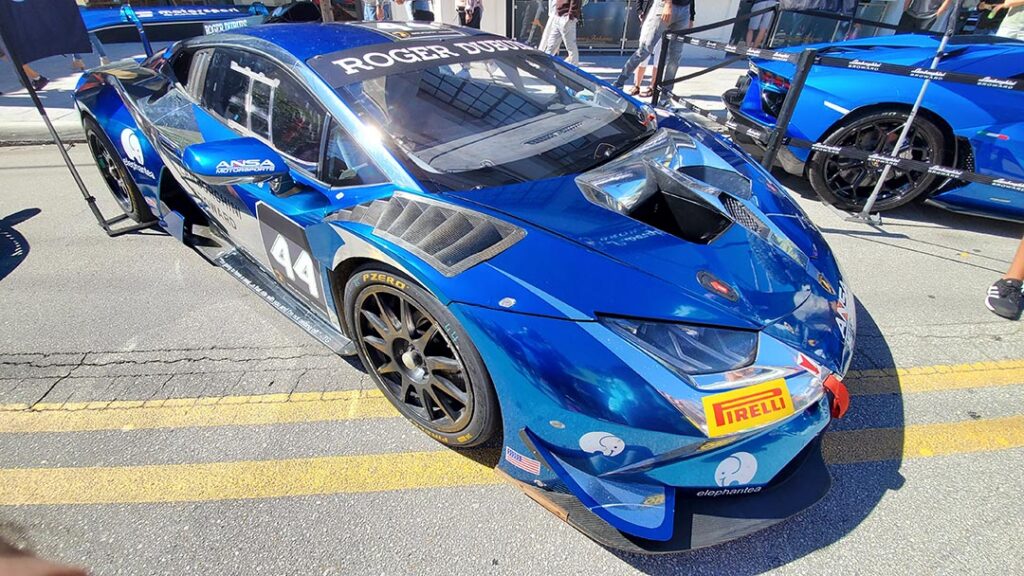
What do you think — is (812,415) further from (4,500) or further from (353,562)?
(4,500)

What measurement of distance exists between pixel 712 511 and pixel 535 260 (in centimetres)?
91

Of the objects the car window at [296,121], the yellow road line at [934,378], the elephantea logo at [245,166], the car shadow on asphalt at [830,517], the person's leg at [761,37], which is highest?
the person's leg at [761,37]

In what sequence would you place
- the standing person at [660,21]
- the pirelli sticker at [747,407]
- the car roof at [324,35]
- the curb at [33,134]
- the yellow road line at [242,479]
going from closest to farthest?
the pirelli sticker at [747,407], the yellow road line at [242,479], the car roof at [324,35], the curb at [33,134], the standing person at [660,21]

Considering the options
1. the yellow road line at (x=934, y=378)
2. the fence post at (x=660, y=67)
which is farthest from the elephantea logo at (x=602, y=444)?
the fence post at (x=660, y=67)

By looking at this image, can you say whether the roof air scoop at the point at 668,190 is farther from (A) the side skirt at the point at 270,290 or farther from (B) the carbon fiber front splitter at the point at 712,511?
(A) the side skirt at the point at 270,290

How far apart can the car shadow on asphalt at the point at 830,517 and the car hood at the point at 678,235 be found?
2.24 feet

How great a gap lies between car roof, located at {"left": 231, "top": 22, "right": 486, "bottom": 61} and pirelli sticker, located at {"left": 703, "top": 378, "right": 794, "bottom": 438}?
6.90 ft

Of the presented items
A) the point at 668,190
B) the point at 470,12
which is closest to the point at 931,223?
the point at 668,190

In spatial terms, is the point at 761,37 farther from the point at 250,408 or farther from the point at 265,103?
the point at 250,408

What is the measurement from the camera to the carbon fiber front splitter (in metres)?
1.32

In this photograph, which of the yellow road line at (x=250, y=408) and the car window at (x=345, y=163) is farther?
the yellow road line at (x=250, y=408)

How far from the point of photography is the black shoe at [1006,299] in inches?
102

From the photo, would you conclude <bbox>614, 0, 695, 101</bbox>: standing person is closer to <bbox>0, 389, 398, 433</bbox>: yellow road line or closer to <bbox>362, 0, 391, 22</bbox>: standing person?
<bbox>362, 0, 391, 22</bbox>: standing person

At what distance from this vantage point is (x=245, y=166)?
181cm
